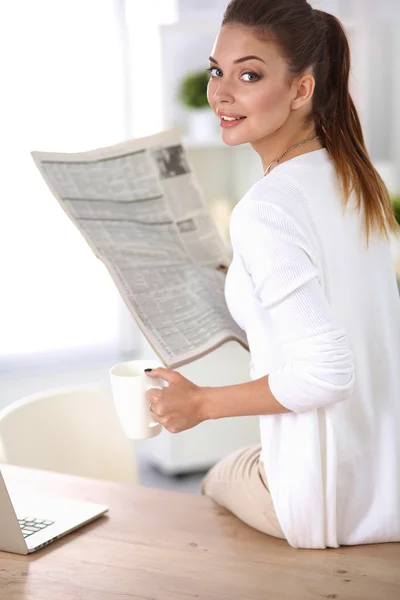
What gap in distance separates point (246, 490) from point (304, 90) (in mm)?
651

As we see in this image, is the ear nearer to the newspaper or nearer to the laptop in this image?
the newspaper

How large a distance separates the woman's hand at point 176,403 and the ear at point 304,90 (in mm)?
443

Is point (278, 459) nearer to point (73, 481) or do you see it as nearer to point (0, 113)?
point (73, 481)

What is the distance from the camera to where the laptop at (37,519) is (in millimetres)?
1234

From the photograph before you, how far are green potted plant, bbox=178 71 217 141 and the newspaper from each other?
1846 mm

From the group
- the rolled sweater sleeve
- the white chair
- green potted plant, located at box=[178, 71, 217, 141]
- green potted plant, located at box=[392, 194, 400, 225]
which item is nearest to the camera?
the rolled sweater sleeve

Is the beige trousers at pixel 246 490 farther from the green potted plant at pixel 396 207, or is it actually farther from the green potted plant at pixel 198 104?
the green potted plant at pixel 198 104

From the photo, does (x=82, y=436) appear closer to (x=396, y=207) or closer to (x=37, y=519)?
(x=37, y=519)

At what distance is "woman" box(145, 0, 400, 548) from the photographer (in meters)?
1.11

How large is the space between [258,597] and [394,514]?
278 millimetres

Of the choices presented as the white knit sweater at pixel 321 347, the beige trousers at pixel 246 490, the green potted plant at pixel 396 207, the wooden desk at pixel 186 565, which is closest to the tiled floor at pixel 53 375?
the green potted plant at pixel 396 207

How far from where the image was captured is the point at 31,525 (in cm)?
136

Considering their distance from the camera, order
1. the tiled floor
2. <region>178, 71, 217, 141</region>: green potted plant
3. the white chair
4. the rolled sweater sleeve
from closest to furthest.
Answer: the rolled sweater sleeve → the white chair → <region>178, 71, 217, 141</region>: green potted plant → the tiled floor

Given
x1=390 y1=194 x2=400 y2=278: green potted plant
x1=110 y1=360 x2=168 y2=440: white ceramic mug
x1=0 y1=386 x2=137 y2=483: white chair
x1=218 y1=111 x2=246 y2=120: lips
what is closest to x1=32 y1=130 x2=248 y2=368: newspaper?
x1=110 y1=360 x2=168 y2=440: white ceramic mug
